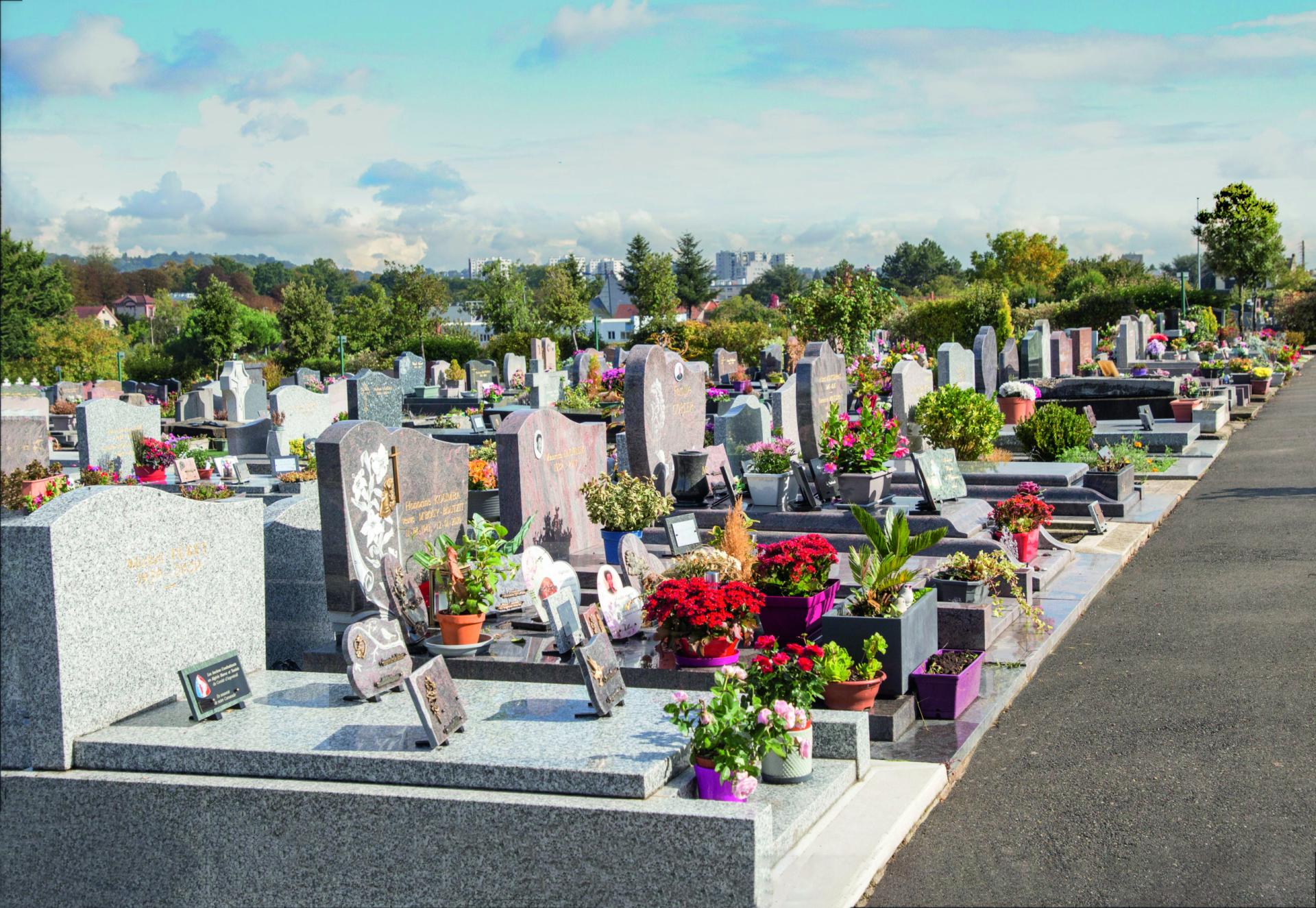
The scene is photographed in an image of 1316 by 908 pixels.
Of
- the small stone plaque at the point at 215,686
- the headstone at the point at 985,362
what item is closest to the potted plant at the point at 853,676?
the small stone plaque at the point at 215,686

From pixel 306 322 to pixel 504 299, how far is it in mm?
9592

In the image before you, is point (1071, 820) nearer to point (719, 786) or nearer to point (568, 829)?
point (719, 786)

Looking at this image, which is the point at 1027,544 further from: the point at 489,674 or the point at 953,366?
the point at 953,366

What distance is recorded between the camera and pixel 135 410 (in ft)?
64.4

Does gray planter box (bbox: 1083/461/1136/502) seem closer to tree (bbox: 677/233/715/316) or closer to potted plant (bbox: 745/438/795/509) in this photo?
potted plant (bbox: 745/438/795/509)

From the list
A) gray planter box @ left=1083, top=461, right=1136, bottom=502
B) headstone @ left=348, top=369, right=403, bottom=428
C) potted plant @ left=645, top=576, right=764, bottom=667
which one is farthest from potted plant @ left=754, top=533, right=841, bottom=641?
headstone @ left=348, top=369, right=403, bottom=428

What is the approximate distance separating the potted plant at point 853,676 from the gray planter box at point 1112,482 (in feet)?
29.9

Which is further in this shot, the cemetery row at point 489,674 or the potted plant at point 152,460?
the potted plant at point 152,460

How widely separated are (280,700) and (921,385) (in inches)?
566

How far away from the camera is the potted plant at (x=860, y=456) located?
1405cm

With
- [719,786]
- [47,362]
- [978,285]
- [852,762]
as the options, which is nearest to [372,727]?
[719,786]

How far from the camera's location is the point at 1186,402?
2398 cm

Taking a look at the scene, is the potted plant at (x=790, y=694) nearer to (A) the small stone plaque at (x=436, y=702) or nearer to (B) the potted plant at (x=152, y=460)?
(A) the small stone plaque at (x=436, y=702)

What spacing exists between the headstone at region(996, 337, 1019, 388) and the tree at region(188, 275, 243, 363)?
34395mm
